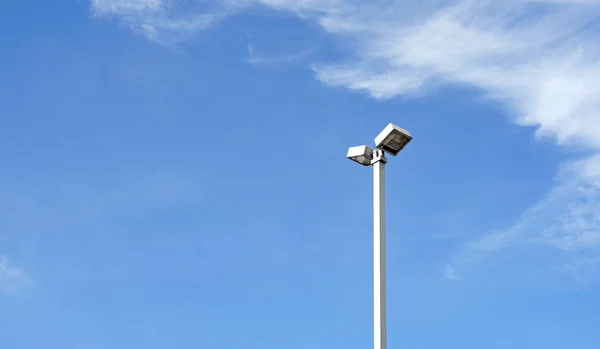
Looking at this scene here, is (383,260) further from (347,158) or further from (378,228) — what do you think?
(347,158)

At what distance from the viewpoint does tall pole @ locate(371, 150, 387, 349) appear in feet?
55.7

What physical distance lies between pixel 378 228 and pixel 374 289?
99cm

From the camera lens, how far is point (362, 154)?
18234mm

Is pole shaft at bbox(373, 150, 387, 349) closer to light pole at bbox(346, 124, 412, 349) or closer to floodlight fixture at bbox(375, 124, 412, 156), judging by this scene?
light pole at bbox(346, 124, 412, 349)

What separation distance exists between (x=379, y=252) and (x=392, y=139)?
1.76m

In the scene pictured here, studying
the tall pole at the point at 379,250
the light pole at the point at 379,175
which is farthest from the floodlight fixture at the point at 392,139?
the tall pole at the point at 379,250

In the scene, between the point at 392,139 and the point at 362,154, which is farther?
the point at 362,154

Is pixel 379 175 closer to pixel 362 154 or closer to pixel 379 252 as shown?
pixel 362 154

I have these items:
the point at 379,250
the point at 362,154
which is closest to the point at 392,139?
the point at 362,154

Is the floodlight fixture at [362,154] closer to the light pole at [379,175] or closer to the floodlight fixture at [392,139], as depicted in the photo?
the light pole at [379,175]

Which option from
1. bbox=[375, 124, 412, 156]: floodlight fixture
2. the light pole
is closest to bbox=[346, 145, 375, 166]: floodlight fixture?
the light pole

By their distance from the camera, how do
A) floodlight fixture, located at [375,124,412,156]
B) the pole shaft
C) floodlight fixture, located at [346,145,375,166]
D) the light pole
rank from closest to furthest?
the pole shaft, the light pole, floodlight fixture, located at [375,124,412,156], floodlight fixture, located at [346,145,375,166]

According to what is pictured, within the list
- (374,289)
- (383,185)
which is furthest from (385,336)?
(383,185)

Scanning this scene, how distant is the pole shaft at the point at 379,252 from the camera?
16969 millimetres
